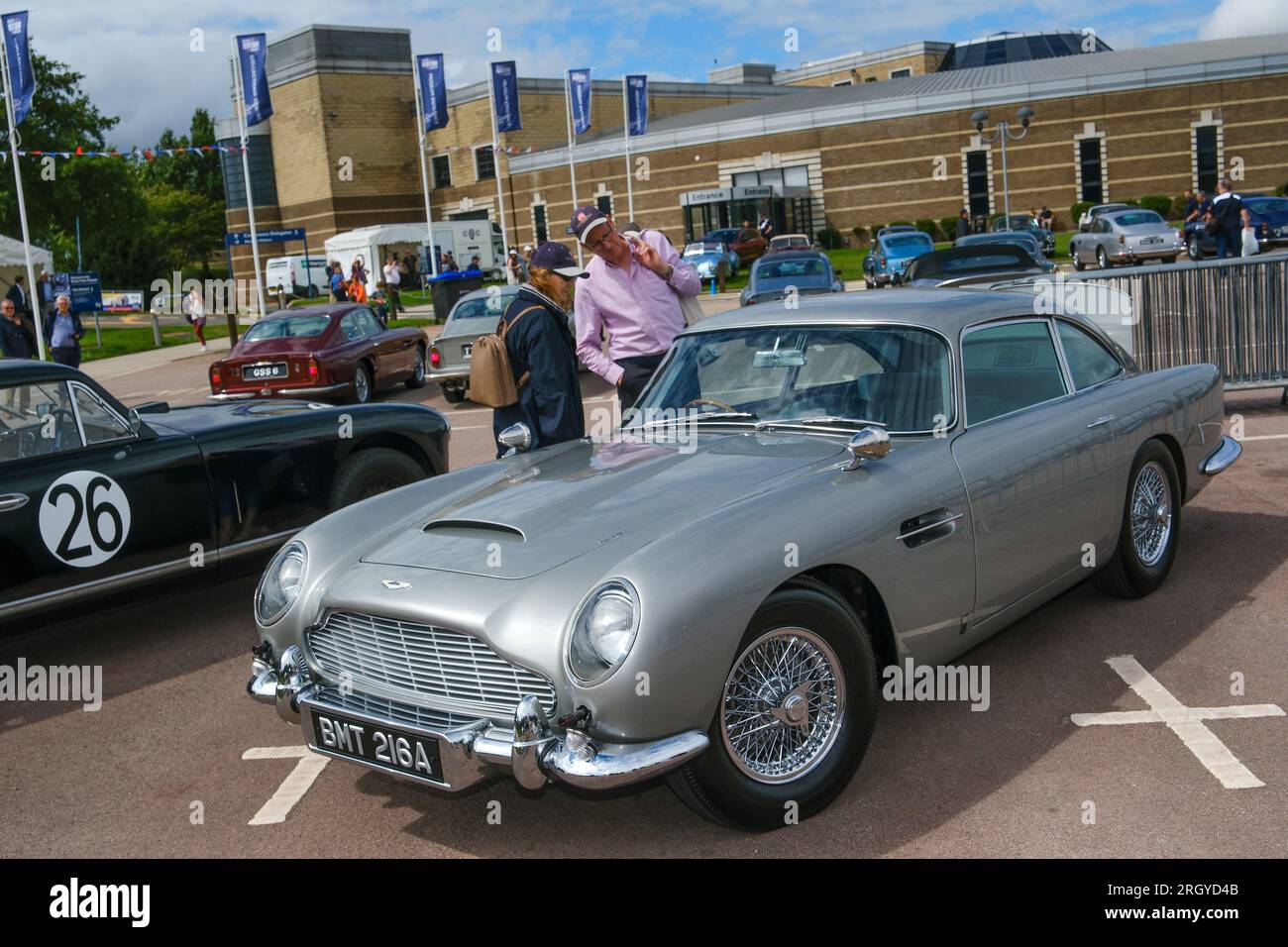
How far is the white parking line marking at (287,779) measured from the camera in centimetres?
420

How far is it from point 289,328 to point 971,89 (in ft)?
147

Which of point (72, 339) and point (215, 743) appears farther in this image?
point (72, 339)

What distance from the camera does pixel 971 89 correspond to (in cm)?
5444

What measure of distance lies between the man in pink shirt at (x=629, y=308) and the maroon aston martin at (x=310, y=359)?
34.2ft

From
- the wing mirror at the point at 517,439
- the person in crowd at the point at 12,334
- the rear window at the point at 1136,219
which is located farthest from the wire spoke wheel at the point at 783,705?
the rear window at the point at 1136,219

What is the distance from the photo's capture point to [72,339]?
18.8 meters

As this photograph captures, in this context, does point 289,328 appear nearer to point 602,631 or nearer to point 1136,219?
point 602,631

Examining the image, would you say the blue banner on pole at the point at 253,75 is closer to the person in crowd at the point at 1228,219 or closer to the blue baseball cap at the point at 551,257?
the person in crowd at the point at 1228,219

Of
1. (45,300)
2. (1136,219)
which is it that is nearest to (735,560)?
(45,300)

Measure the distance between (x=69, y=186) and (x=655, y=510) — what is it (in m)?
46.8

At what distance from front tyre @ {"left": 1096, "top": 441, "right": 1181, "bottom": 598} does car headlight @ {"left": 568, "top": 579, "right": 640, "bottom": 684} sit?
10.0 feet
